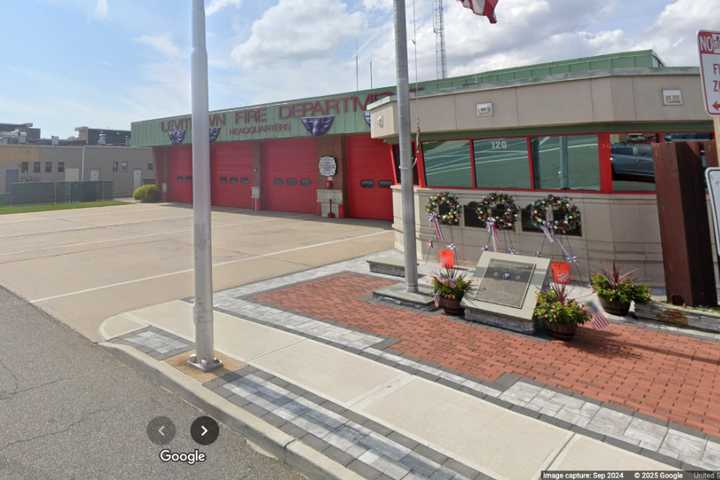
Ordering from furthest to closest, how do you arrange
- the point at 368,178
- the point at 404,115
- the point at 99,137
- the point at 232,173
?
1. the point at 99,137
2. the point at 232,173
3. the point at 368,178
4. the point at 404,115

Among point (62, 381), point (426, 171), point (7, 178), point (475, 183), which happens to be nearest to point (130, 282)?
point (62, 381)

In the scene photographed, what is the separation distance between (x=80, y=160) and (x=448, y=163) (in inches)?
2090

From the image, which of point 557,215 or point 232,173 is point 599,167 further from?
point 232,173

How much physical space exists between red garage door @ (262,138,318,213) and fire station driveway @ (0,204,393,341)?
2093 millimetres

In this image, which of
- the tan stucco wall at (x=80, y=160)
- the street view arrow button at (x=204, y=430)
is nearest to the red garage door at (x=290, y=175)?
the street view arrow button at (x=204, y=430)

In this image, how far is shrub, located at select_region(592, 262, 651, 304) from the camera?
7.71 metres

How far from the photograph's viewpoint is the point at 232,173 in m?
32.5

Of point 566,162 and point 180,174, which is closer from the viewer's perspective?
point 566,162

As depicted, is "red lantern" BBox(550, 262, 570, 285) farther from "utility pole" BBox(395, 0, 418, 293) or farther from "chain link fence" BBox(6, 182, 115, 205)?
"chain link fence" BBox(6, 182, 115, 205)

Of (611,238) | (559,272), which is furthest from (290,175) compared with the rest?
(559,272)

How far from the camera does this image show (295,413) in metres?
4.93

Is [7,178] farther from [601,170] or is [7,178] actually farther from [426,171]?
[601,170]

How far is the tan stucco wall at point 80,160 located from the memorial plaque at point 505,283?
53423 millimetres

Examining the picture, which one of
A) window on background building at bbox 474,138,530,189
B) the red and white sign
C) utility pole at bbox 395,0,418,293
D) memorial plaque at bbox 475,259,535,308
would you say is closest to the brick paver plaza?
memorial plaque at bbox 475,259,535,308
